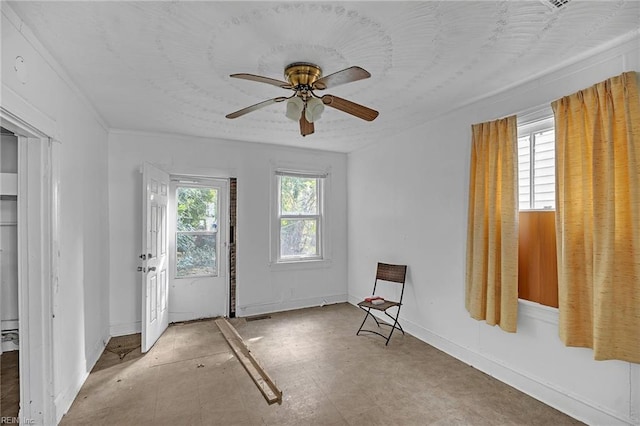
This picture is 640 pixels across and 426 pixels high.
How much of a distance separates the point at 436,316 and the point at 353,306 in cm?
168

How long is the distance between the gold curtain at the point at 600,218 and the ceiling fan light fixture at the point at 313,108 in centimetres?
167

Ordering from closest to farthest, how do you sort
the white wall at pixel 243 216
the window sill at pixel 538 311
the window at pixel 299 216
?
1. the window sill at pixel 538 311
2. the white wall at pixel 243 216
3. the window at pixel 299 216

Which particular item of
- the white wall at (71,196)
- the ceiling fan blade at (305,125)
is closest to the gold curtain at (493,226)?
the ceiling fan blade at (305,125)

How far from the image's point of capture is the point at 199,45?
191 centimetres

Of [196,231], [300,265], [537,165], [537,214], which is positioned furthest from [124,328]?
[537,165]

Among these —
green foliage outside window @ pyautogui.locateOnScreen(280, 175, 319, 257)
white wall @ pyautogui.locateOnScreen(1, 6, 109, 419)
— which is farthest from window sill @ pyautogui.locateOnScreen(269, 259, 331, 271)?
white wall @ pyautogui.locateOnScreen(1, 6, 109, 419)

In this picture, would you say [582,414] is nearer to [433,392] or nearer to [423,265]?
[433,392]

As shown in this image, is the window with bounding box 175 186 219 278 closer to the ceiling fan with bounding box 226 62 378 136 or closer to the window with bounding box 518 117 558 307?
the ceiling fan with bounding box 226 62 378 136

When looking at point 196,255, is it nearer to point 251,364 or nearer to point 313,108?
point 251,364

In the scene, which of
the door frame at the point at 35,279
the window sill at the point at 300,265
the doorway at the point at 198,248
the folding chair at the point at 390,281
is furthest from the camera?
the window sill at the point at 300,265

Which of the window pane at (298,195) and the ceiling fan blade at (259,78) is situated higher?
the ceiling fan blade at (259,78)

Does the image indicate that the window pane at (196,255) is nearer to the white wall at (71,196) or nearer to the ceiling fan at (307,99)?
the white wall at (71,196)

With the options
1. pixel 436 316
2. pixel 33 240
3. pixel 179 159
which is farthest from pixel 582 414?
pixel 179 159

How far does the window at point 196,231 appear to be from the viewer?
13.7ft
